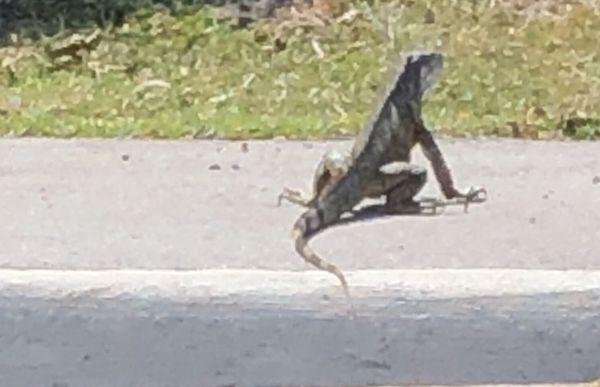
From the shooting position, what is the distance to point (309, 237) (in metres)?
5.59

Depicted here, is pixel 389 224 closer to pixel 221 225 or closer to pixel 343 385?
pixel 221 225

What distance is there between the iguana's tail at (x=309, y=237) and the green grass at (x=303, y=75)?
2.27 meters

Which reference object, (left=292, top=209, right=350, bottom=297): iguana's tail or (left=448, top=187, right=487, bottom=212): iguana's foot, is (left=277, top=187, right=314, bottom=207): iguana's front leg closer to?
(left=292, top=209, right=350, bottom=297): iguana's tail

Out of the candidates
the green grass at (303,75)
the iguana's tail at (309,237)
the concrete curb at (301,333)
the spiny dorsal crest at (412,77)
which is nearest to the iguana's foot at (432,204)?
the spiny dorsal crest at (412,77)

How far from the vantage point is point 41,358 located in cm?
491

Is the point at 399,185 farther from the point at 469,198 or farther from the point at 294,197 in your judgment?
the point at 294,197

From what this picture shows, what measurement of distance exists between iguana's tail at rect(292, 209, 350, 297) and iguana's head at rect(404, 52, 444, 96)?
0.72 meters

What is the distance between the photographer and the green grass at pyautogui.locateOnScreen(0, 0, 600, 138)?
27.3 ft

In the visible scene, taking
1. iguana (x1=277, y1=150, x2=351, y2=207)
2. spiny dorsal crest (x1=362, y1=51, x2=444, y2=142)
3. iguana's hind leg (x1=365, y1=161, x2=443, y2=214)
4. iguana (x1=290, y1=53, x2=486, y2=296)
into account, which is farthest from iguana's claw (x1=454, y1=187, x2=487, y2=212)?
iguana (x1=277, y1=150, x2=351, y2=207)

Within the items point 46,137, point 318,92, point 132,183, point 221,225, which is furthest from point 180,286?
point 318,92

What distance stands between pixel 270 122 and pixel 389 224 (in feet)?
8.67

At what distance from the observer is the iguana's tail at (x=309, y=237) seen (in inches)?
197

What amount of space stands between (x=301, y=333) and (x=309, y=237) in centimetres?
74

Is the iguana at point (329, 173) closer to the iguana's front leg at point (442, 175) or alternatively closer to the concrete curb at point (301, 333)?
the iguana's front leg at point (442, 175)
